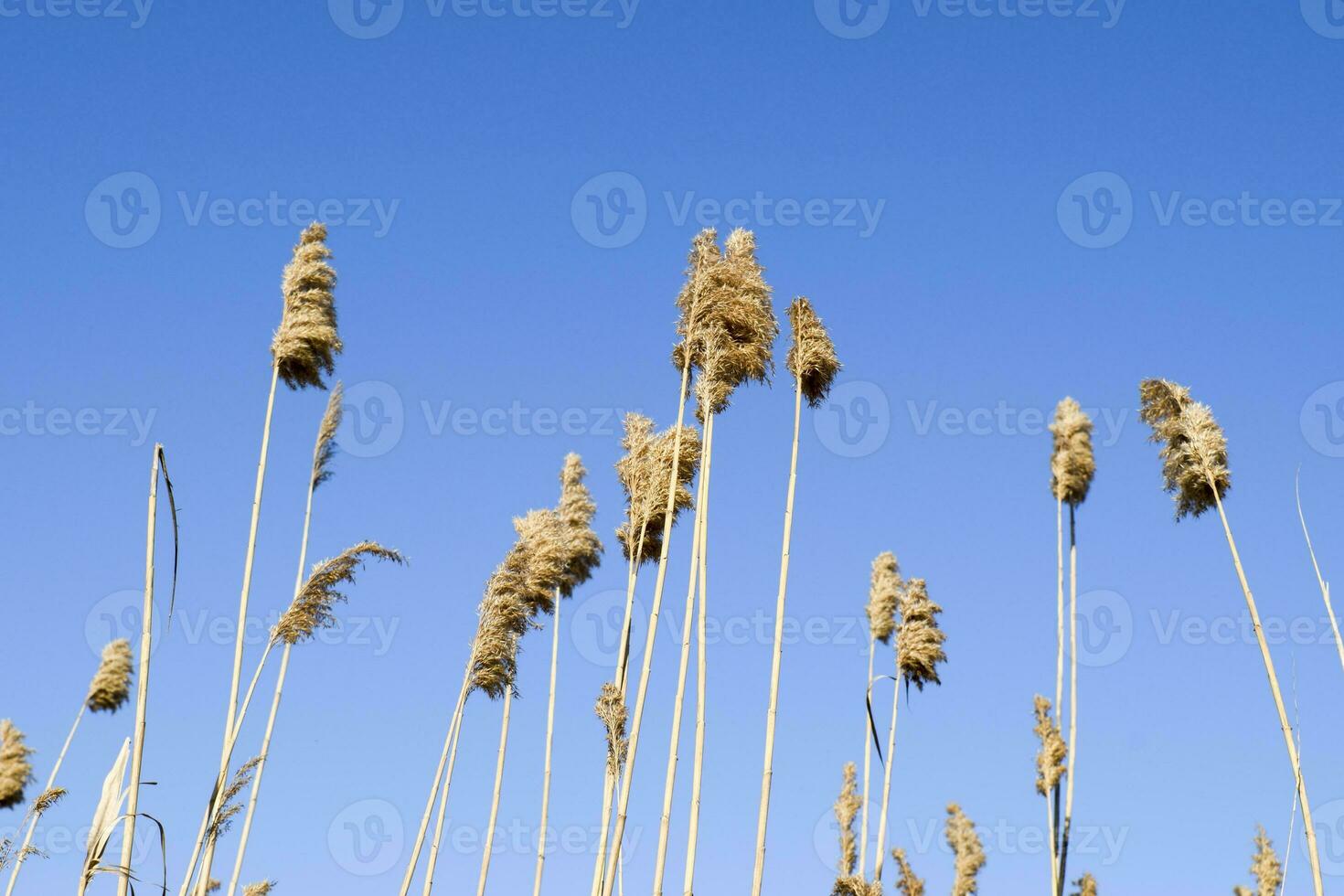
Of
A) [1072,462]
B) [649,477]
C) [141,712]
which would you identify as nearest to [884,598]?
[1072,462]

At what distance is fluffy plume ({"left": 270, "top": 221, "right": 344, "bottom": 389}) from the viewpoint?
352 inches

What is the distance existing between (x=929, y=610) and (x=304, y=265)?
7.63 metres

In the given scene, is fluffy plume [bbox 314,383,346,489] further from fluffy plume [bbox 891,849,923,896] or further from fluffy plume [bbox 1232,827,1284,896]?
fluffy plume [bbox 1232,827,1284,896]

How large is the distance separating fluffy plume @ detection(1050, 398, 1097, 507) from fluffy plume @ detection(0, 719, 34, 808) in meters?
14.5

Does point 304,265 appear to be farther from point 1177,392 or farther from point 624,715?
point 1177,392

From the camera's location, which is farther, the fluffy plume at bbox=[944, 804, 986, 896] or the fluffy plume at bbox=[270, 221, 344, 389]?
the fluffy plume at bbox=[944, 804, 986, 896]

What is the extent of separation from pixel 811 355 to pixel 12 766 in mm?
13220

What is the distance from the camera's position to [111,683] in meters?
16.1

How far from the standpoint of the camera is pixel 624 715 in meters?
8.08

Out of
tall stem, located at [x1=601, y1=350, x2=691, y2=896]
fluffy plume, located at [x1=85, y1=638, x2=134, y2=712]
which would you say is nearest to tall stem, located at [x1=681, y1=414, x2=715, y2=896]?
tall stem, located at [x1=601, y1=350, x2=691, y2=896]

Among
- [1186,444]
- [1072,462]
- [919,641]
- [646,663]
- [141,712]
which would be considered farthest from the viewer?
[1072,462]

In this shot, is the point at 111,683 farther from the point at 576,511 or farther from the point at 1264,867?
the point at 1264,867

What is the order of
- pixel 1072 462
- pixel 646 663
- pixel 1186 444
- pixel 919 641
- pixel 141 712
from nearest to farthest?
pixel 141 712 < pixel 646 663 < pixel 1186 444 < pixel 919 641 < pixel 1072 462

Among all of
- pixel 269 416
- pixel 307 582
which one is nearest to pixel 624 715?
pixel 307 582
